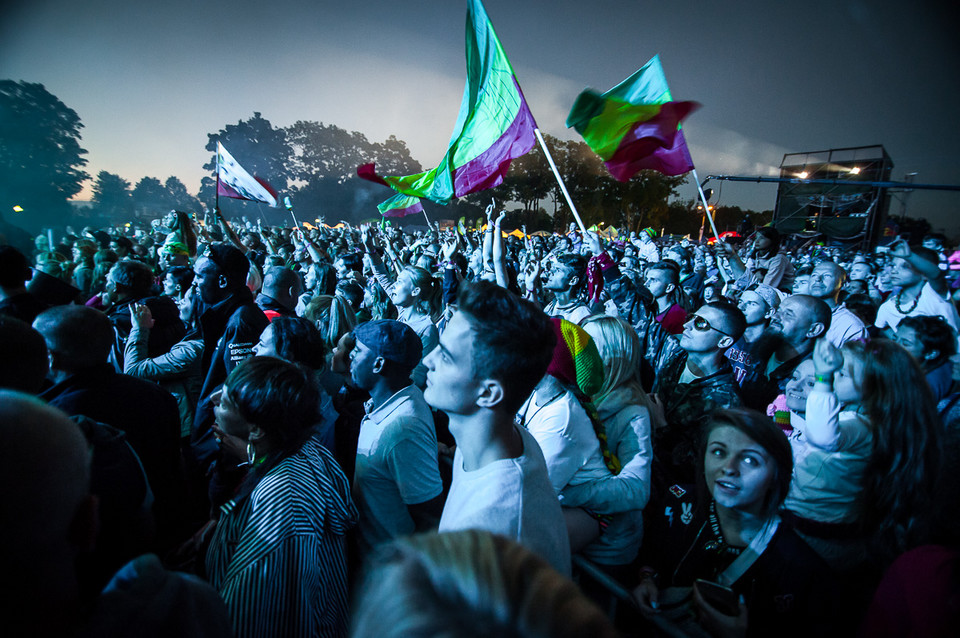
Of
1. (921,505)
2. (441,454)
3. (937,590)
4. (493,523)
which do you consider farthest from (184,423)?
(921,505)

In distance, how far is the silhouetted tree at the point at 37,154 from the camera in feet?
83.3

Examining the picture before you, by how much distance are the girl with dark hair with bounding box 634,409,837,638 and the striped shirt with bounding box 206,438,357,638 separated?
1.35 meters

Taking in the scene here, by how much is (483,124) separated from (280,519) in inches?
228

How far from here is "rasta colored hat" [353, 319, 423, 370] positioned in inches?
105

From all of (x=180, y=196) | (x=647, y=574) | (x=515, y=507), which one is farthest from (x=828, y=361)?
(x=180, y=196)

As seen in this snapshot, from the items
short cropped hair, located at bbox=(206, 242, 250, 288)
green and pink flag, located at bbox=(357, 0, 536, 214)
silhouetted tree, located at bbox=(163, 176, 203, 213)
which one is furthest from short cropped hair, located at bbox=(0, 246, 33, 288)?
silhouetted tree, located at bbox=(163, 176, 203, 213)

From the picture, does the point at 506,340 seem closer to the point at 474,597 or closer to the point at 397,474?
the point at 474,597

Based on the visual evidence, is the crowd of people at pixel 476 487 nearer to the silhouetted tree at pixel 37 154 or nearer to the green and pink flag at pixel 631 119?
the green and pink flag at pixel 631 119

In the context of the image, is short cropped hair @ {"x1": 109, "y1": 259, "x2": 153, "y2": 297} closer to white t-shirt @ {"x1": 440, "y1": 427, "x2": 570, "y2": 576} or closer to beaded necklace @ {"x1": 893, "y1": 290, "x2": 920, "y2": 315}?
white t-shirt @ {"x1": 440, "y1": 427, "x2": 570, "y2": 576}

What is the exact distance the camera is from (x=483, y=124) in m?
6.16

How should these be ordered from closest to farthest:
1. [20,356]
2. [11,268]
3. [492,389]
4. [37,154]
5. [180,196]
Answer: [492,389] < [20,356] < [11,268] < [37,154] < [180,196]

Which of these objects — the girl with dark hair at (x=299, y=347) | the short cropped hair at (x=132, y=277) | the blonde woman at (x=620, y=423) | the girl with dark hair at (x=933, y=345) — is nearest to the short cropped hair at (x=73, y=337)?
the girl with dark hair at (x=299, y=347)

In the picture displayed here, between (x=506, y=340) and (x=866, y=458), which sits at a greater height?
(x=506, y=340)

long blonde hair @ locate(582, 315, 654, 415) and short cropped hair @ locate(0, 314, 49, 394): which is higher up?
long blonde hair @ locate(582, 315, 654, 415)
